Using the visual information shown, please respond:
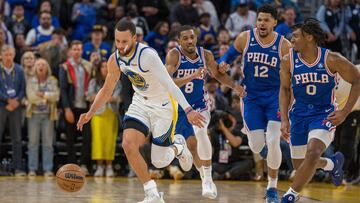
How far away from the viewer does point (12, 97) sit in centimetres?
1420

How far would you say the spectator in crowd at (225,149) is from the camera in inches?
563

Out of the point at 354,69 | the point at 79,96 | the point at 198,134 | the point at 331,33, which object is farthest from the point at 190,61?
the point at 331,33

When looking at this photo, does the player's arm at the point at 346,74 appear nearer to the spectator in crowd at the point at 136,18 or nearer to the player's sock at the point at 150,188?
the player's sock at the point at 150,188

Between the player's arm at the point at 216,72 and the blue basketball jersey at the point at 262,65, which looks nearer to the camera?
the blue basketball jersey at the point at 262,65

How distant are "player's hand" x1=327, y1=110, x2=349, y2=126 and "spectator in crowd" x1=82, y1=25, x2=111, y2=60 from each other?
7.54m

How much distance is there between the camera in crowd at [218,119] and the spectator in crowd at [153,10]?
378 cm

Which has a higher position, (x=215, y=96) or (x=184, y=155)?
(x=215, y=96)

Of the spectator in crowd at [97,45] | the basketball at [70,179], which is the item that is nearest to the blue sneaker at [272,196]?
the basketball at [70,179]

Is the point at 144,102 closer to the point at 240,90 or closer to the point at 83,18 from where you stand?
the point at 240,90

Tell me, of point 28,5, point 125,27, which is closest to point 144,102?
point 125,27

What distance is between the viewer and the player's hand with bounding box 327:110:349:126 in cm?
852

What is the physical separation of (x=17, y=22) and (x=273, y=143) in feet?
26.4

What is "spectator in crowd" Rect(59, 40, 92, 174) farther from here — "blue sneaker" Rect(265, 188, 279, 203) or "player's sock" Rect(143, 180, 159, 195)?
"player's sock" Rect(143, 180, 159, 195)

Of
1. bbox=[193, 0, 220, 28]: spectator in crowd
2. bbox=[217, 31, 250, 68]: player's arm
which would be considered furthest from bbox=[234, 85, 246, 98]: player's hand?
bbox=[193, 0, 220, 28]: spectator in crowd
